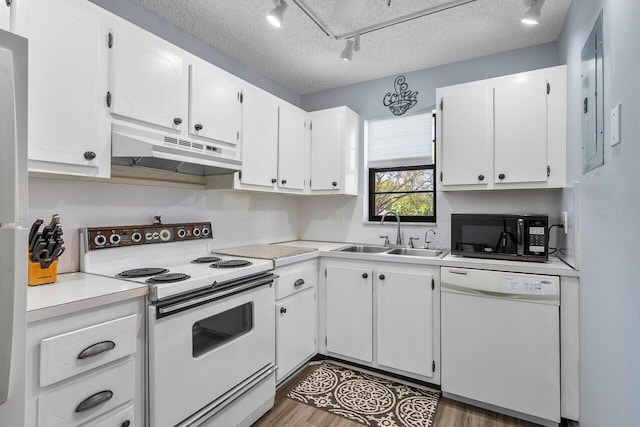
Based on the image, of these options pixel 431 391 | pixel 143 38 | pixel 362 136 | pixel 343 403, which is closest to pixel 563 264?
pixel 431 391

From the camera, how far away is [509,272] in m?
2.02

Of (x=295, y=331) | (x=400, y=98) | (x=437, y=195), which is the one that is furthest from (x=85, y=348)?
(x=400, y=98)

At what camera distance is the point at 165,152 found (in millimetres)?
1688

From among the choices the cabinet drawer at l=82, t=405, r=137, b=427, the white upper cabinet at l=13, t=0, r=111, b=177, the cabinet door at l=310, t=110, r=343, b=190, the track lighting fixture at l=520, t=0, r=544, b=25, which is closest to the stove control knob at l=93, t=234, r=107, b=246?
the white upper cabinet at l=13, t=0, r=111, b=177

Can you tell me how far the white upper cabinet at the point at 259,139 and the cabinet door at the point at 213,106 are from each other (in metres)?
0.10

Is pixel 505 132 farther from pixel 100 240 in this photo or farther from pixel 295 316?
pixel 100 240

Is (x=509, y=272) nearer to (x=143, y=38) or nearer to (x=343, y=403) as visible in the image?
(x=343, y=403)

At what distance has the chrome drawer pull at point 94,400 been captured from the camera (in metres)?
1.21

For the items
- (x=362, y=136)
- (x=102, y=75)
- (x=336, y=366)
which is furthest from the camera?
(x=362, y=136)

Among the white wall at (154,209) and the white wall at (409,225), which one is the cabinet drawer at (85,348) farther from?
the white wall at (409,225)

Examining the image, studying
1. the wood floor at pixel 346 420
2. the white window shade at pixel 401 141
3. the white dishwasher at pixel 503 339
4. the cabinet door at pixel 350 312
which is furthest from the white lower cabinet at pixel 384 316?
the white window shade at pixel 401 141

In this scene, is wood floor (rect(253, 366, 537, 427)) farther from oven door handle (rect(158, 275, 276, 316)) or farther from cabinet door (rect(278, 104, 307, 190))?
cabinet door (rect(278, 104, 307, 190))

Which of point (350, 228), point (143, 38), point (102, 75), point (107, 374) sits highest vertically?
point (143, 38)

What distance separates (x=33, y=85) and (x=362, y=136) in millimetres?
2555
